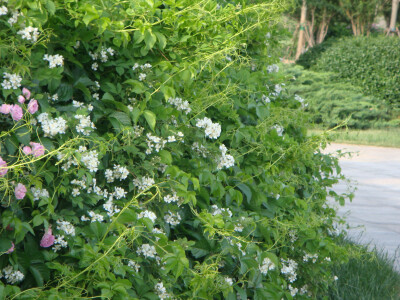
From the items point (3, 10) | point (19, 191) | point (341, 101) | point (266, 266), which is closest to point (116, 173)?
point (19, 191)

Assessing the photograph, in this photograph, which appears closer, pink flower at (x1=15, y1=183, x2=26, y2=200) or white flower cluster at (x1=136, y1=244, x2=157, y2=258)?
pink flower at (x1=15, y1=183, x2=26, y2=200)

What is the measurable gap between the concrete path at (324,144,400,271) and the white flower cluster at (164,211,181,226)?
1.90 m

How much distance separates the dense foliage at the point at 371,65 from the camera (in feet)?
52.4

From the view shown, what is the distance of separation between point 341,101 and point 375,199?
28.4 feet

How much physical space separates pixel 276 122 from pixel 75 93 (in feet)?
4.34

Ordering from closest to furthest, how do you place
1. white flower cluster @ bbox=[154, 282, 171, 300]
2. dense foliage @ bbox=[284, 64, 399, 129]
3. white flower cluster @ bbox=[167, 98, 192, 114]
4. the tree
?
white flower cluster @ bbox=[154, 282, 171, 300] → white flower cluster @ bbox=[167, 98, 192, 114] → dense foliage @ bbox=[284, 64, 399, 129] → the tree

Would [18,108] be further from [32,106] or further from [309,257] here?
[309,257]

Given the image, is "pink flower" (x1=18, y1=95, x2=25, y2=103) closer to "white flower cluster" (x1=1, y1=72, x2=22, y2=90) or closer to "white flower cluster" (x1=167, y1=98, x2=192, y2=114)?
"white flower cluster" (x1=1, y1=72, x2=22, y2=90)

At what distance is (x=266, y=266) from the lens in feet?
8.10

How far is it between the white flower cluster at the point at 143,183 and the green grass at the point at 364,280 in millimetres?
1579

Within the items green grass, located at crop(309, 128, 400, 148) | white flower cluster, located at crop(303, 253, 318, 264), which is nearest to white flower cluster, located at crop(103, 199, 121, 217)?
white flower cluster, located at crop(303, 253, 318, 264)

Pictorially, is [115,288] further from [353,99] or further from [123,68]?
[353,99]

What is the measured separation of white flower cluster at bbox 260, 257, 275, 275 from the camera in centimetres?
247

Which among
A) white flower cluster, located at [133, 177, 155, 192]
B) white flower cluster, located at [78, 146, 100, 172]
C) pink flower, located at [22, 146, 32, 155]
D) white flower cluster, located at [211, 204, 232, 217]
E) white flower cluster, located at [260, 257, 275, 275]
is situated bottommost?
white flower cluster, located at [260, 257, 275, 275]
